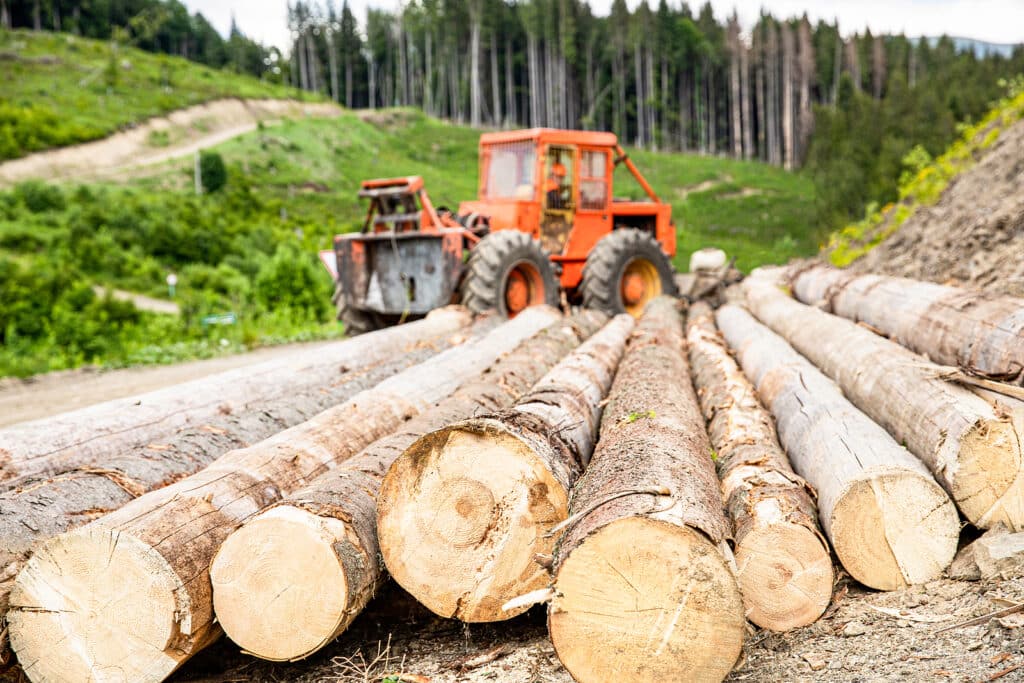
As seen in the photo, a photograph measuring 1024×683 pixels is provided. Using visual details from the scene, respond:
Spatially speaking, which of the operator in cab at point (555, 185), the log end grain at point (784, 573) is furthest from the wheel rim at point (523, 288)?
the log end grain at point (784, 573)

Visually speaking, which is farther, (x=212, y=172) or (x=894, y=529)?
(x=212, y=172)

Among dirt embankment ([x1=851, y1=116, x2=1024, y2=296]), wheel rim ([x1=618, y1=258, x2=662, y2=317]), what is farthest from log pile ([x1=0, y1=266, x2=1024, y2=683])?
wheel rim ([x1=618, y1=258, x2=662, y2=317])

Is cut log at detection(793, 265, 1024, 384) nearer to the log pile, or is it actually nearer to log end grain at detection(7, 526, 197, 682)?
the log pile

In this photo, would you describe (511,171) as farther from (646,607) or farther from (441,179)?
(441,179)

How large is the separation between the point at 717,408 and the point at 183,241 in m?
22.1

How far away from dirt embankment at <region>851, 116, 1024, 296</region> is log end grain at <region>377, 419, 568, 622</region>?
4.72 m

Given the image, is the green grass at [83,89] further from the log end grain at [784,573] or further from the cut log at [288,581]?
the log end grain at [784,573]

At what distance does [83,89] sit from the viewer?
43.8 m

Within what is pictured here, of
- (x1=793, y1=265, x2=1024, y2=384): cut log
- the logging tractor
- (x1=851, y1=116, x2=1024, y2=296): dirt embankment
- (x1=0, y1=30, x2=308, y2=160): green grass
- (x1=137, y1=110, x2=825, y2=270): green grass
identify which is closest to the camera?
(x1=793, y1=265, x2=1024, y2=384): cut log

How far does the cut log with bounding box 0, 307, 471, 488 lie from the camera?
167 inches

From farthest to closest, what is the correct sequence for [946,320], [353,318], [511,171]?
[511,171]
[353,318]
[946,320]

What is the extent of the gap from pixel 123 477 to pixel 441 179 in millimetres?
38293

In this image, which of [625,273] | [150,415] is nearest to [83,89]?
[625,273]

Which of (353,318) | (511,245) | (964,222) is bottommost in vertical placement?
(353,318)
